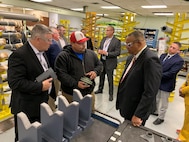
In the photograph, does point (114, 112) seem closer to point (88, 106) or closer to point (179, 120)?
point (179, 120)

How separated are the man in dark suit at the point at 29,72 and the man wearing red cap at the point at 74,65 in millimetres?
335

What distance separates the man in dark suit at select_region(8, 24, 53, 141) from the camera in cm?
147

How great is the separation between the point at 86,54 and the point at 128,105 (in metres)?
0.87

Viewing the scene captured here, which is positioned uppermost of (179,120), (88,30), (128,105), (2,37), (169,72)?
(88,30)

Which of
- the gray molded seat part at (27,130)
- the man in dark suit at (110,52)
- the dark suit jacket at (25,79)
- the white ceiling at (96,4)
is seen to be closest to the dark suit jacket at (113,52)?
the man in dark suit at (110,52)

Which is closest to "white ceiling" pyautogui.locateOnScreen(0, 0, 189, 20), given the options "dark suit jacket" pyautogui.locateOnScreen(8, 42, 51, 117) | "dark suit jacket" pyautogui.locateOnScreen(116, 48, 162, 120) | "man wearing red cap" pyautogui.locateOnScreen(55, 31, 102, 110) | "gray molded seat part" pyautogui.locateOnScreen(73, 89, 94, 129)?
"man wearing red cap" pyautogui.locateOnScreen(55, 31, 102, 110)

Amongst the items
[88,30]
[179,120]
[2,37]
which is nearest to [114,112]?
[179,120]

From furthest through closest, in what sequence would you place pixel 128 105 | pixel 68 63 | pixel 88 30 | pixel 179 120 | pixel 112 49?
1. pixel 88 30
2. pixel 112 49
3. pixel 179 120
4. pixel 68 63
5. pixel 128 105

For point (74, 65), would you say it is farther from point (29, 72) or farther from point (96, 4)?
point (96, 4)

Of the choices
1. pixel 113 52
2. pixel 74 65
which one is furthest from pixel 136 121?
pixel 113 52

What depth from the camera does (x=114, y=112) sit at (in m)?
3.37

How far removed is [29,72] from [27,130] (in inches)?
32.3

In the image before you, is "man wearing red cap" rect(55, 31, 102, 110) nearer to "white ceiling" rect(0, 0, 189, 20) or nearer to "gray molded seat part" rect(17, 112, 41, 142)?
"gray molded seat part" rect(17, 112, 41, 142)

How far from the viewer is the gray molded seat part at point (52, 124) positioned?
0.85 m
